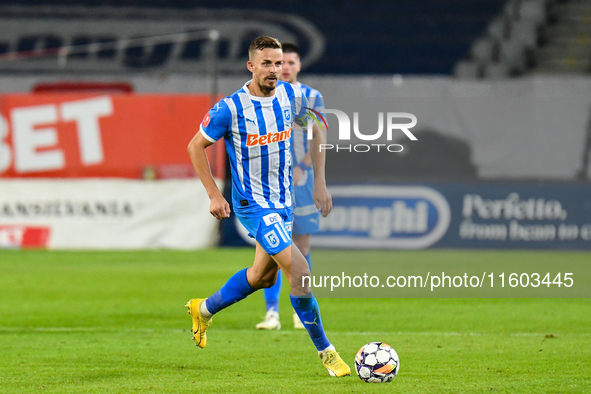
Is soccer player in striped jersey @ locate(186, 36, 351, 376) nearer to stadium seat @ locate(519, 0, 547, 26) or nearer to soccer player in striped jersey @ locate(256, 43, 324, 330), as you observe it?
soccer player in striped jersey @ locate(256, 43, 324, 330)

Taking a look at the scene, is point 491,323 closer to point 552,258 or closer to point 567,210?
point 552,258

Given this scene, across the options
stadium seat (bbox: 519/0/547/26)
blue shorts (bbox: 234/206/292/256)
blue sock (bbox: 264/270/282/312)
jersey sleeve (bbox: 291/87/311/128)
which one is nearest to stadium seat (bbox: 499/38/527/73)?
stadium seat (bbox: 519/0/547/26)

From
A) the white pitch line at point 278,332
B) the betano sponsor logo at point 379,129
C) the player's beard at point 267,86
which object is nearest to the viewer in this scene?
the player's beard at point 267,86

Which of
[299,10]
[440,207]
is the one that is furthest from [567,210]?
[299,10]

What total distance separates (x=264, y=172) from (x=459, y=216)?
30.2 feet

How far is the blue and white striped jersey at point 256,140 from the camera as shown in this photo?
5.36m

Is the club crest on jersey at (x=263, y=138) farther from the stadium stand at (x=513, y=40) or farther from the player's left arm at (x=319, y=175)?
the stadium stand at (x=513, y=40)

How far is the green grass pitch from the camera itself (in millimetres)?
4973

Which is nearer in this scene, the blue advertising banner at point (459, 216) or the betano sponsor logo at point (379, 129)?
the blue advertising banner at point (459, 216)

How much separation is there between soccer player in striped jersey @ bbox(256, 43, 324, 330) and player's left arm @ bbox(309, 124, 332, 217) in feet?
3.71

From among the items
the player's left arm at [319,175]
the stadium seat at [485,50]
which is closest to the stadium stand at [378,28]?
the stadium seat at [485,50]

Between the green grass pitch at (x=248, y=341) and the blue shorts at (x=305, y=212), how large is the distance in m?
0.81

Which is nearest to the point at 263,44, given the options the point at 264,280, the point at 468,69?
the point at 264,280

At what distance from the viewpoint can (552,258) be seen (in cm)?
1301
